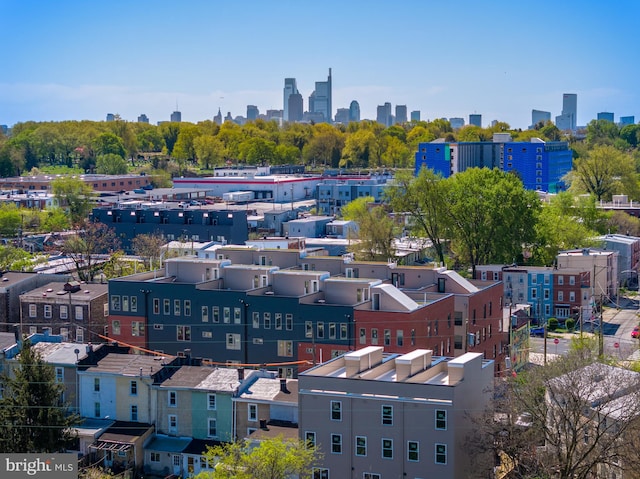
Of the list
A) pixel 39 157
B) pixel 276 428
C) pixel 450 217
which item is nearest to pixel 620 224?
pixel 450 217

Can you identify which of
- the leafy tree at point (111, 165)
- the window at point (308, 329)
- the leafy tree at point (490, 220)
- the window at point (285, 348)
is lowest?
the window at point (285, 348)

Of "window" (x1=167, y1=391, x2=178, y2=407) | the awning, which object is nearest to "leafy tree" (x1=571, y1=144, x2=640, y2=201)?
"window" (x1=167, y1=391, x2=178, y2=407)

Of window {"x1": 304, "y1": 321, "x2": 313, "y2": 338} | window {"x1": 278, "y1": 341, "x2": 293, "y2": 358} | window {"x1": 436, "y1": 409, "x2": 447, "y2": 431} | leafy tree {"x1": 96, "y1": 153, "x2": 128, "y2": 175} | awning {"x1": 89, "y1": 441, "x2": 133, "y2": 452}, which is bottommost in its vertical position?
awning {"x1": 89, "y1": 441, "x2": 133, "y2": 452}

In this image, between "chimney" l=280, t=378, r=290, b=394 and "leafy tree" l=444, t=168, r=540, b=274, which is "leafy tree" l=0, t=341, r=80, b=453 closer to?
"chimney" l=280, t=378, r=290, b=394

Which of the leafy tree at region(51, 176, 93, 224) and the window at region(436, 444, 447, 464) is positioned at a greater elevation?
the leafy tree at region(51, 176, 93, 224)

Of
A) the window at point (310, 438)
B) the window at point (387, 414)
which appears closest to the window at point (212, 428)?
the window at point (310, 438)

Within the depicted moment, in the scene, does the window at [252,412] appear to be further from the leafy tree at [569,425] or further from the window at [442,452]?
the leafy tree at [569,425]

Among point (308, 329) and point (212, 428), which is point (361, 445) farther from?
point (308, 329)
